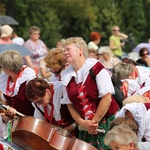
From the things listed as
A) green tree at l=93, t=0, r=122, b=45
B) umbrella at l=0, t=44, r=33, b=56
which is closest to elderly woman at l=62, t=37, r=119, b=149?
umbrella at l=0, t=44, r=33, b=56

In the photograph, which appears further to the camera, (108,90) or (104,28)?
(104,28)

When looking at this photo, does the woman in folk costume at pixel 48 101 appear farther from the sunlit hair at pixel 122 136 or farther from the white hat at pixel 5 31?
the white hat at pixel 5 31

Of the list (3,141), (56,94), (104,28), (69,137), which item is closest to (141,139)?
(69,137)

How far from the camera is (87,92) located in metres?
4.78

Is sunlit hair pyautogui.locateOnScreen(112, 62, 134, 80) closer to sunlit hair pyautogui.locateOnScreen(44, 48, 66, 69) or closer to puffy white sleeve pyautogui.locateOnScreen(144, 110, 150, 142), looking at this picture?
sunlit hair pyautogui.locateOnScreen(44, 48, 66, 69)

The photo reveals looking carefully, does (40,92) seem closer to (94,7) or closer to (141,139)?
(141,139)

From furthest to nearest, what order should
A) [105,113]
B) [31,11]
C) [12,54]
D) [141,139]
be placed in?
1. [31,11]
2. [12,54]
3. [105,113]
4. [141,139]

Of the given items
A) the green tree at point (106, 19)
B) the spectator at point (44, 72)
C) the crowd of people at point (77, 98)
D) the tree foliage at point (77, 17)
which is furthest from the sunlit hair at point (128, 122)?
the green tree at point (106, 19)

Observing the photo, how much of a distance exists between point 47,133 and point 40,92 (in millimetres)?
437

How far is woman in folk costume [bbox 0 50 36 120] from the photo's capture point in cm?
527

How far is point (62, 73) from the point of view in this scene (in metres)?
4.96

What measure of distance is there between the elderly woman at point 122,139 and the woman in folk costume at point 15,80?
1.50m

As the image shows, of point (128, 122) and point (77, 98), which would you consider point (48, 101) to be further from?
point (128, 122)

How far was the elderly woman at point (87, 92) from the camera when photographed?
15.6 feet
